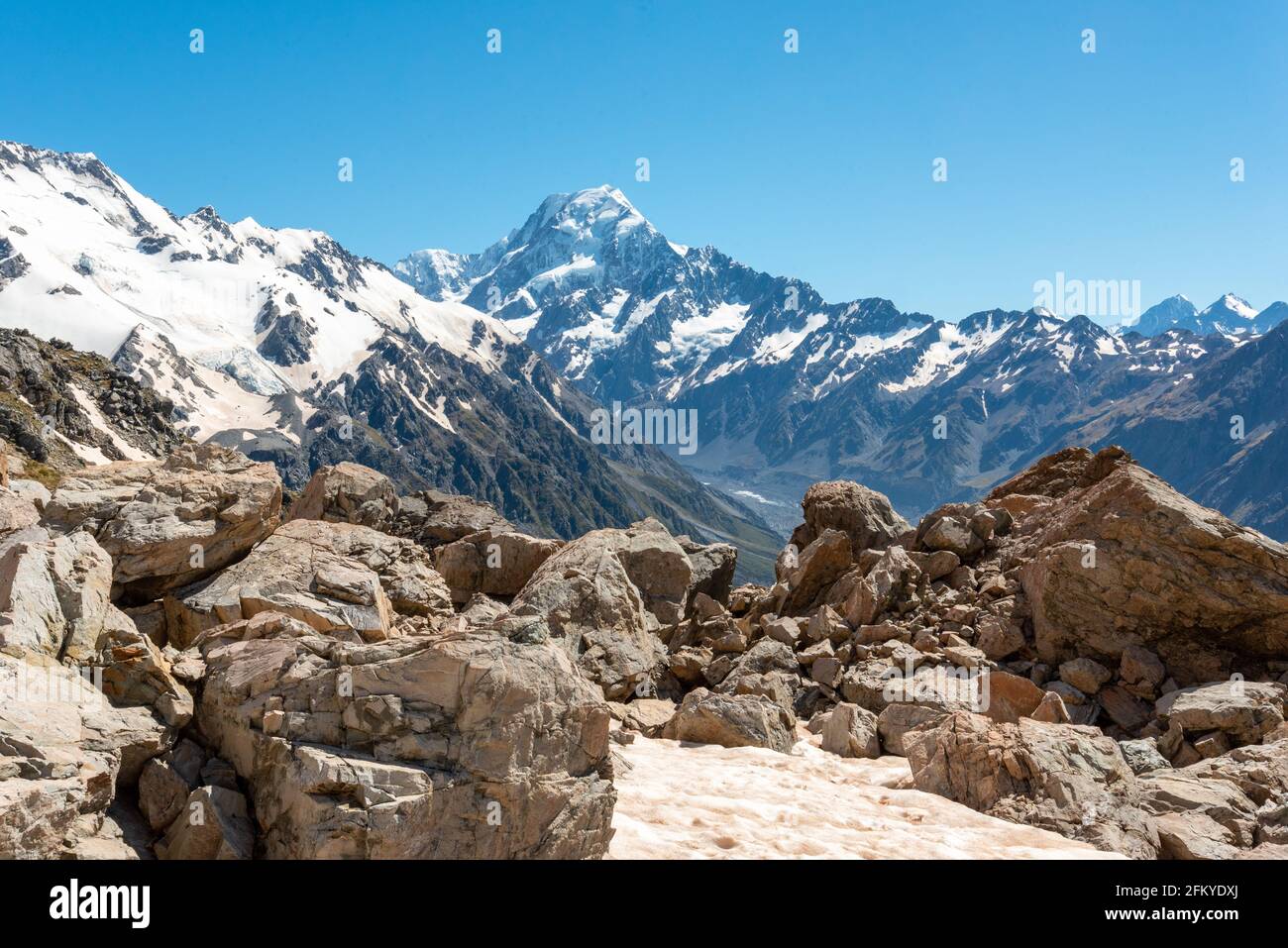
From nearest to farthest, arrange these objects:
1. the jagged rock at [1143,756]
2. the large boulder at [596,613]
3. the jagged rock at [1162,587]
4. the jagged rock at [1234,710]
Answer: the jagged rock at [1143,756], the jagged rock at [1234,710], the jagged rock at [1162,587], the large boulder at [596,613]

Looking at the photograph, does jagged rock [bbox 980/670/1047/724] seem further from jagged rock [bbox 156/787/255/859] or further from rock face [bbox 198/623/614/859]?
jagged rock [bbox 156/787/255/859]

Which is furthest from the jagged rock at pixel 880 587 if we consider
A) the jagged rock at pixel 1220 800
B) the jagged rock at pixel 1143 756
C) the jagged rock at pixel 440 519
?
the jagged rock at pixel 440 519

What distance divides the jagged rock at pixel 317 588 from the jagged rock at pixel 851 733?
29.7 feet

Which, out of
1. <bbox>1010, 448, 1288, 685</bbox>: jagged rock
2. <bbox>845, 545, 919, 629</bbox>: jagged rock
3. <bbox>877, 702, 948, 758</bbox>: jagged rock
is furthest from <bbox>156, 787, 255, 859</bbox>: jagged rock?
<bbox>1010, 448, 1288, 685</bbox>: jagged rock

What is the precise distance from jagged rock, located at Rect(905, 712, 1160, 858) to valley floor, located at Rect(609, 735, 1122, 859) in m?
0.43

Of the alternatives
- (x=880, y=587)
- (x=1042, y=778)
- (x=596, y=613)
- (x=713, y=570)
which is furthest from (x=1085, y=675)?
(x=713, y=570)

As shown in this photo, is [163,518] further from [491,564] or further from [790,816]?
[790,816]

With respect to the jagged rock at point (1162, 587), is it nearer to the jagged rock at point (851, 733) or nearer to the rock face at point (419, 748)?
the jagged rock at point (851, 733)

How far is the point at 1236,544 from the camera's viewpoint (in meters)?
21.7

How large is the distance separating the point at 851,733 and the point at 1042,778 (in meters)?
4.45

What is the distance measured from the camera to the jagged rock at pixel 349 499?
29.2 m

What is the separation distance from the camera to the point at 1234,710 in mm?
18172

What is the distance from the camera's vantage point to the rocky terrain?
11078 mm
